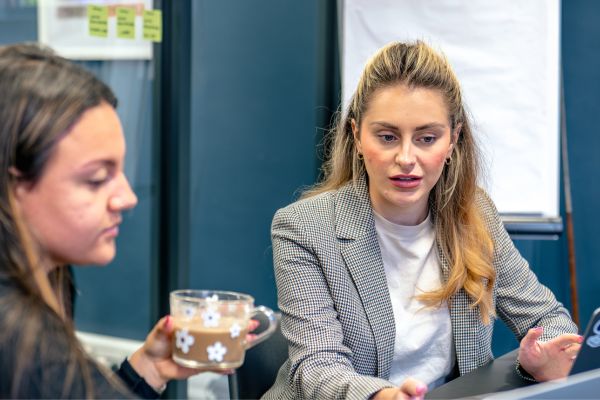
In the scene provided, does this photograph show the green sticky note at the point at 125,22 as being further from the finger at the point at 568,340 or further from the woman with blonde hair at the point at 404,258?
the finger at the point at 568,340

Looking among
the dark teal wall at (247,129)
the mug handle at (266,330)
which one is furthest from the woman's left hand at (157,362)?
the dark teal wall at (247,129)

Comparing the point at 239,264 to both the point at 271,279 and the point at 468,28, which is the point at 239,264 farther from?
the point at 468,28

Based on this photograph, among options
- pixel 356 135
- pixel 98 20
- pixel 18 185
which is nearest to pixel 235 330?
pixel 18 185

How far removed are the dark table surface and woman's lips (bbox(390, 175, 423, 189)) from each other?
1.30ft

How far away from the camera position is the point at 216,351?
1.16m

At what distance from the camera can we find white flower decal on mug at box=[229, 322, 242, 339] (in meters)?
1.16

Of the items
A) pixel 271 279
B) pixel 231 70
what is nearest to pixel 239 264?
pixel 271 279

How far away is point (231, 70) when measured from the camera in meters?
3.79

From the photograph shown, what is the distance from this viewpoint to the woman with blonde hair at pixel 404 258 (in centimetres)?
173

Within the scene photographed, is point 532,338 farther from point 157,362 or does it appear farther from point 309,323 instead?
point 157,362

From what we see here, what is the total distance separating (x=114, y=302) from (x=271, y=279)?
69 centimetres

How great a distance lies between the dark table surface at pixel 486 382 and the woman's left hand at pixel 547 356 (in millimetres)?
36

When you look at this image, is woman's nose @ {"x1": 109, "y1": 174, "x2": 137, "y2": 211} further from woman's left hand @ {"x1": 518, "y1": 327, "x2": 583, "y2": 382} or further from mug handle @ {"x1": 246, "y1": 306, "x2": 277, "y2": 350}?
woman's left hand @ {"x1": 518, "y1": 327, "x2": 583, "y2": 382}

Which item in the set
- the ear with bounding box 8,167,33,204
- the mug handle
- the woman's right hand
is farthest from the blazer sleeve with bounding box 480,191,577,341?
the ear with bounding box 8,167,33,204
